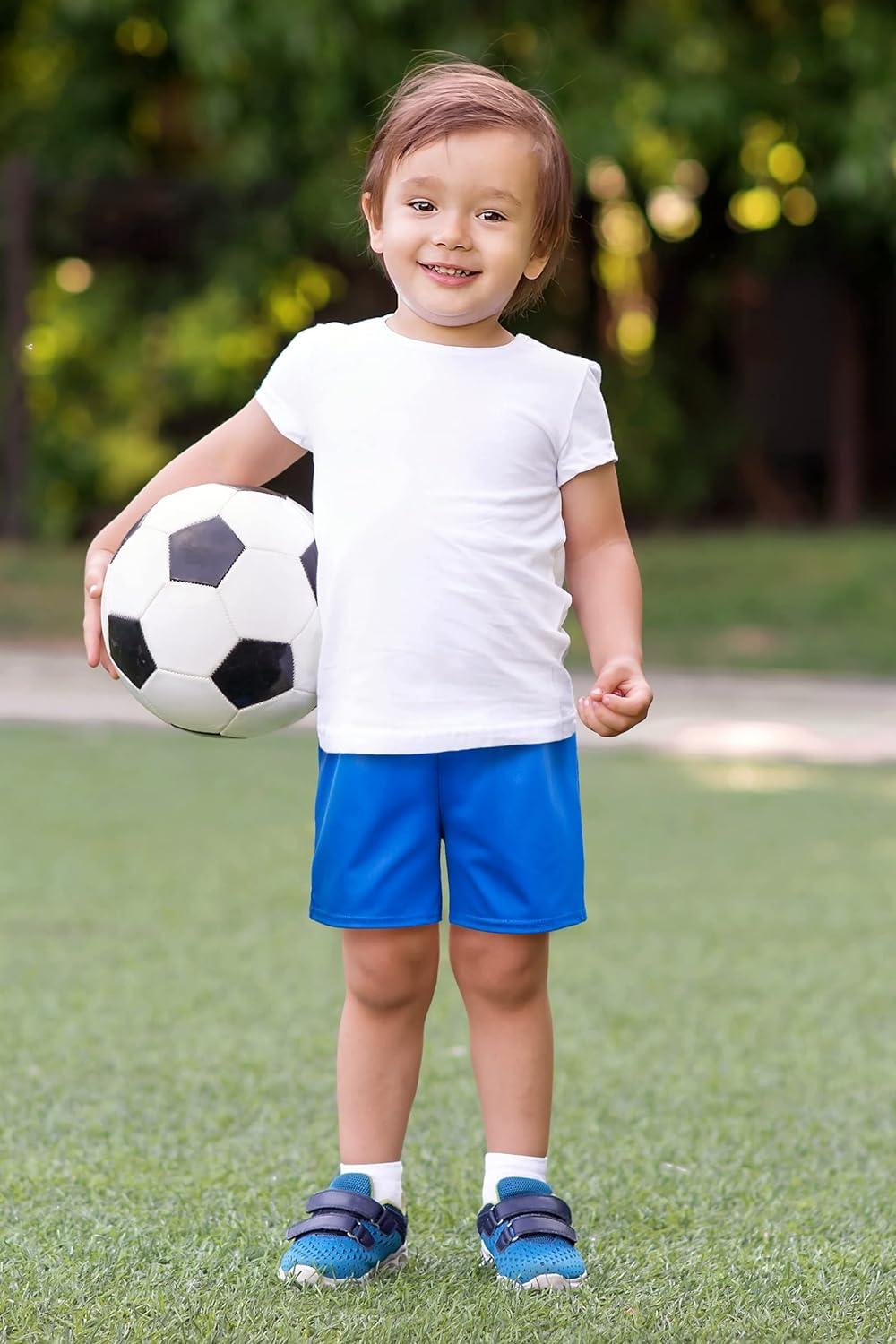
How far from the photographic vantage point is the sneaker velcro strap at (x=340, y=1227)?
103 inches

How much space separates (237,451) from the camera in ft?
9.19

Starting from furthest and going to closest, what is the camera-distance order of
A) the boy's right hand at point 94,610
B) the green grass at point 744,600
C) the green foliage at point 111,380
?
the green foliage at point 111,380
the green grass at point 744,600
the boy's right hand at point 94,610

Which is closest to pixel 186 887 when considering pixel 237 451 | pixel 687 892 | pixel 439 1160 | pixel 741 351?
pixel 687 892

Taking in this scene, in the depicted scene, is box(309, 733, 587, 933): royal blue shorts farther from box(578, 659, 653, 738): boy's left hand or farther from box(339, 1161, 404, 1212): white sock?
box(339, 1161, 404, 1212): white sock

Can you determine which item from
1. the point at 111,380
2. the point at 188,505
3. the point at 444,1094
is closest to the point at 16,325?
the point at 111,380

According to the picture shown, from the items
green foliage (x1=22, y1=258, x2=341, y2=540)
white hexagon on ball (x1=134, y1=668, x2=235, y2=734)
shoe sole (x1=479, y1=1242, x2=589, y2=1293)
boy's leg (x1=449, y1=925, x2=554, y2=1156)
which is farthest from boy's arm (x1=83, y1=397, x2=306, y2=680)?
green foliage (x1=22, y1=258, x2=341, y2=540)

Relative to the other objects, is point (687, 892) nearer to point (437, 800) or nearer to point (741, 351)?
point (437, 800)

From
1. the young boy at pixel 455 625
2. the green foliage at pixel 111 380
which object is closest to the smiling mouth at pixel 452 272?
the young boy at pixel 455 625

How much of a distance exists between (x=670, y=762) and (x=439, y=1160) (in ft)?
17.3

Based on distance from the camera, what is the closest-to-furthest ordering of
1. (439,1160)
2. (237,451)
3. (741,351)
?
(237,451) → (439,1160) → (741,351)

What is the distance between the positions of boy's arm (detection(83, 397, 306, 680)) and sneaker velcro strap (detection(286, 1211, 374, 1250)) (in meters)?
0.84

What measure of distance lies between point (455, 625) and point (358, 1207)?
0.84 m

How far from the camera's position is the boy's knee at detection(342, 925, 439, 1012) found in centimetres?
264

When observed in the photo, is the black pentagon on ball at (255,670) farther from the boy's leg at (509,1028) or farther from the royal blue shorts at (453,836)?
the boy's leg at (509,1028)
